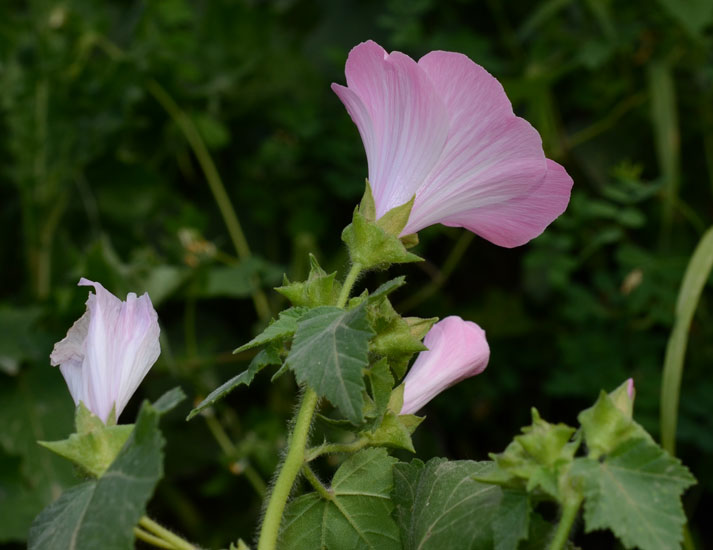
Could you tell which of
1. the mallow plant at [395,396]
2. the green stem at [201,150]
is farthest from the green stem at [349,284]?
the green stem at [201,150]

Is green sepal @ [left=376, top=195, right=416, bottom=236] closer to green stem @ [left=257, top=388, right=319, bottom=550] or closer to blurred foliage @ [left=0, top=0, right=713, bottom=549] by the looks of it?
green stem @ [left=257, top=388, right=319, bottom=550]

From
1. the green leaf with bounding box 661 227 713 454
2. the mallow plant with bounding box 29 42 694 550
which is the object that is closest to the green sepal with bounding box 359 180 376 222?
the mallow plant with bounding box 29 42 694 550

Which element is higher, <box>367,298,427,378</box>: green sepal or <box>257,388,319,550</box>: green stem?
<box>367,298,427,378</box>: green sepal

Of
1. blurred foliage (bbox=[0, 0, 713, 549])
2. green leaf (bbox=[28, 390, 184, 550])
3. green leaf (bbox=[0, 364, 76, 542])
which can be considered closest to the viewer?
green leaf (bbox=[28, 390, 184, 550])

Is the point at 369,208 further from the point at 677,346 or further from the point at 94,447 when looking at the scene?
the point at 677,346

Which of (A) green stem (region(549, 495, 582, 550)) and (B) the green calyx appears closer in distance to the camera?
(A) green stem (region(549, 495, 582, 550))

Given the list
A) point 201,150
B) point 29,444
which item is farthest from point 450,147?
point 201,150

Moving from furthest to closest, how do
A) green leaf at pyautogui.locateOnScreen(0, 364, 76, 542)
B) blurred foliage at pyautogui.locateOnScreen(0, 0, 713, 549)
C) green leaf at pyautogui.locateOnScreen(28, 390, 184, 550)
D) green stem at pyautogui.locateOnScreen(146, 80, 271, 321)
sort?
green stem at pyautogui.locateOnScreen(146, 80, 271, 321), blurred foliage at pyautogui.locateOnScreen(0, 0, 713, 549), green leaf at pyautogui.locateOnScreen(0, 364, 76, 542), green leaf at pyautogui.locateOnScreen(28, 390, 184, 550)

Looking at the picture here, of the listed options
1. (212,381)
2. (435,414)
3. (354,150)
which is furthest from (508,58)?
(212,381)
